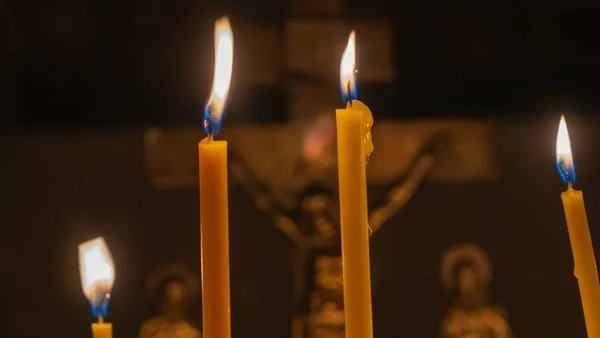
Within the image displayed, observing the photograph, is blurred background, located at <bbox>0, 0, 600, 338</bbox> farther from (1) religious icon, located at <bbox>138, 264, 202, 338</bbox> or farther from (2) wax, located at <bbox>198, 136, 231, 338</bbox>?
(2) wax, located at <bbox>198, 136, 231, 338</bbox>

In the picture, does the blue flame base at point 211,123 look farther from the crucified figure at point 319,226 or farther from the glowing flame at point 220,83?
the crucified figure at point 319,226

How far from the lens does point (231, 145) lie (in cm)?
211

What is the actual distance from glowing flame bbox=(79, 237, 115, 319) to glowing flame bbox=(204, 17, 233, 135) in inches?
3.3

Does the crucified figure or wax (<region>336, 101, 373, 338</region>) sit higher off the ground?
the crucified figure

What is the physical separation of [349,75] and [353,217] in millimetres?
68

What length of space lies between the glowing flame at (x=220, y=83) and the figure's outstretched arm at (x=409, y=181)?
5.31ft

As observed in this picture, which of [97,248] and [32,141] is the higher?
[32,141]

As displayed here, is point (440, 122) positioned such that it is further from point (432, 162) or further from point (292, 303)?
point (292, 303)

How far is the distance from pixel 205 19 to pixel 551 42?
103 centimetres

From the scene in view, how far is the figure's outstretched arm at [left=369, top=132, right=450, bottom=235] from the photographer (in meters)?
1.96

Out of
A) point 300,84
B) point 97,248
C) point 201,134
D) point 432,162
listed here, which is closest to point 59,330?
point 201,134

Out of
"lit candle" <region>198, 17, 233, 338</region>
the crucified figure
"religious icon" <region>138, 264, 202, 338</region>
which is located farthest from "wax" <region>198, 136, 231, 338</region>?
"religious icon" <region>138, 264, 202, 338</region>

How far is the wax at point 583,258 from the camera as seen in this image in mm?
299

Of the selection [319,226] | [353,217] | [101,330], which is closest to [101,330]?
[101,330]
